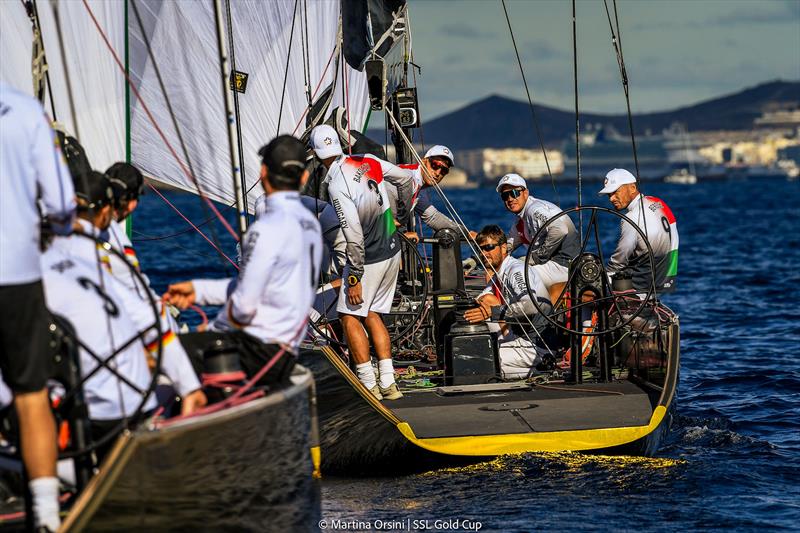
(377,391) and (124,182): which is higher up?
(124,182)

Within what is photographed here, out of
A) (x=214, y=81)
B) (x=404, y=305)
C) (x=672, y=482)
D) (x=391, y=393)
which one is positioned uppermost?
(x=214, y=81)

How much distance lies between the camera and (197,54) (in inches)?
486

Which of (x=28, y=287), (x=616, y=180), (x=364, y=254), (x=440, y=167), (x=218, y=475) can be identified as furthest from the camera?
(x=440, y=167)

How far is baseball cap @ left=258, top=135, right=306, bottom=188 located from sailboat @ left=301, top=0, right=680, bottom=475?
2271 millimetres

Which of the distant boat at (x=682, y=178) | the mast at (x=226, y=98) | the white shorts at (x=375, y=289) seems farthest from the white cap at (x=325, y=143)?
the distant boat at (x=682, y=178)

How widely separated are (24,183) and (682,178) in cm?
17047

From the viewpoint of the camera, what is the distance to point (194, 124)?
12266 millimetres

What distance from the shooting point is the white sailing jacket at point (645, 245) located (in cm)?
870

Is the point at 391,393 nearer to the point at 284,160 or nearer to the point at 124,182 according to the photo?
the point at 124,182

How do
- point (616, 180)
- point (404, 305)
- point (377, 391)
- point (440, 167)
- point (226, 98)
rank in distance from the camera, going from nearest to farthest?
point (226, 98) < point (377, 391) < point (616, 180) < point (440, 167) < point (404, 305)

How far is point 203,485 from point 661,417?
3406 millimetres

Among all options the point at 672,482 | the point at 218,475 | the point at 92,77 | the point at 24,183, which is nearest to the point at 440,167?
the point at 92,77

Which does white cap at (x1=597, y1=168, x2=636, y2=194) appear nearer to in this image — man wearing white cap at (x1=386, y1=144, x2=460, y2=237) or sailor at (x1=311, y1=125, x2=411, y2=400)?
man wearing white cap at (x1=386, y1=144, x2=460, y2=237)

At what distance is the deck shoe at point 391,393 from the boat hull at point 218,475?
262 cm
